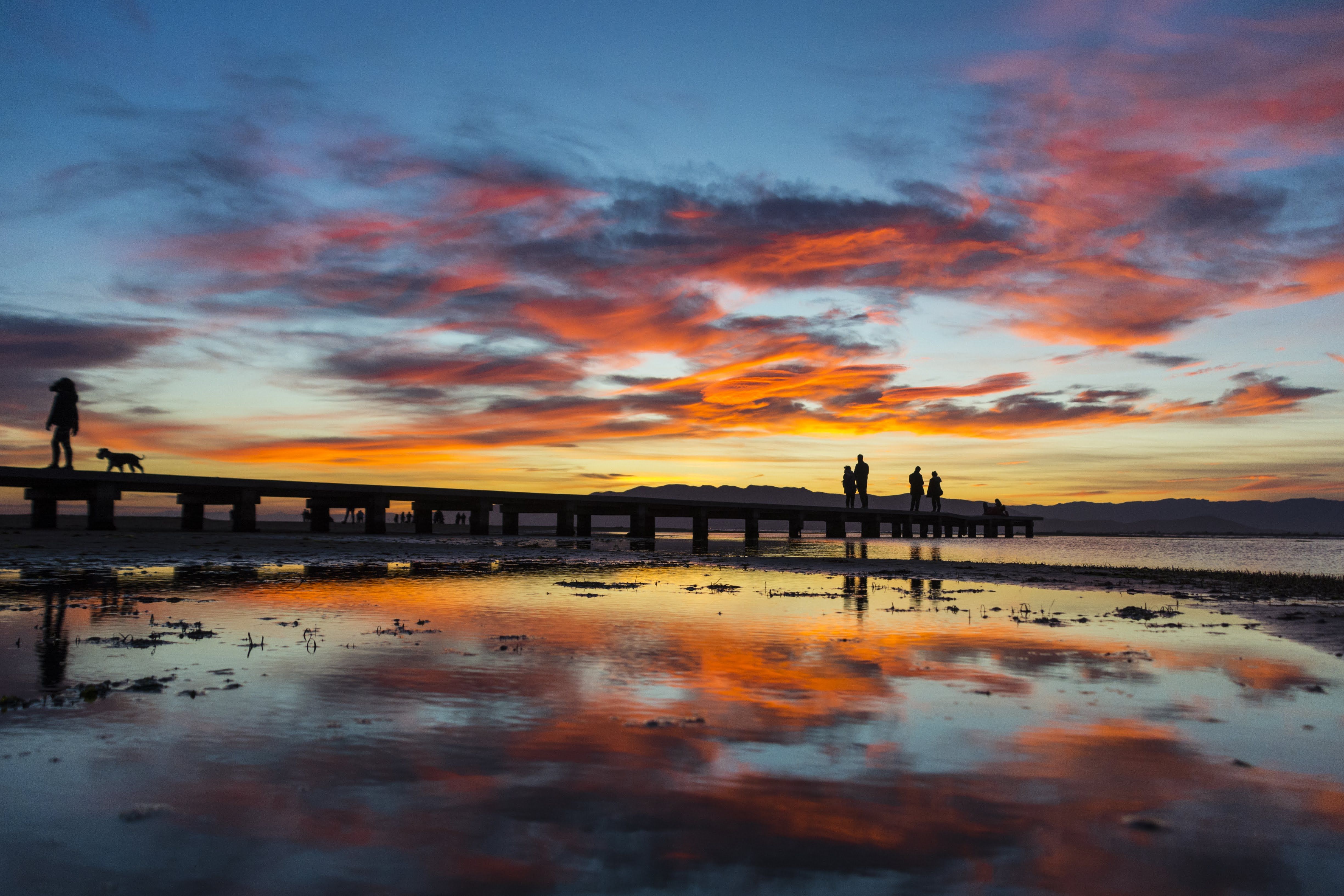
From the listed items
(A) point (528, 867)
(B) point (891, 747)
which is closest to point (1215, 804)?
(B) point (891, 747)

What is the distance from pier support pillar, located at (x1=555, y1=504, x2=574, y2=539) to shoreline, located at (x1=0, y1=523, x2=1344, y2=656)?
14.7 metres

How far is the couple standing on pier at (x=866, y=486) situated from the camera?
59.4m

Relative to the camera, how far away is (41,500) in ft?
89.2

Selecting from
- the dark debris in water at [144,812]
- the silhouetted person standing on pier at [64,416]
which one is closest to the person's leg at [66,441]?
the silhouetted person standing on pier at [64,416]

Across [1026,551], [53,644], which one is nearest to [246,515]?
[53,644]

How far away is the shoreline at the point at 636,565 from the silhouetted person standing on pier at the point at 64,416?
272cm

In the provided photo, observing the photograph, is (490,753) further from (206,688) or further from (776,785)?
(206,688)

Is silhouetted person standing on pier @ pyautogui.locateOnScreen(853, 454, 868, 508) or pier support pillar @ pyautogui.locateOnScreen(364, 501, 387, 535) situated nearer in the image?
pier support pillar @ pyautogui.locateOnScreen(364, 501, 387, 535)

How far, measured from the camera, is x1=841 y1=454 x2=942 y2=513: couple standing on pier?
5938 cm

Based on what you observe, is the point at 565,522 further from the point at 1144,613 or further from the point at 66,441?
the point at 1144,613

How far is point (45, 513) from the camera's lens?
2739 cm

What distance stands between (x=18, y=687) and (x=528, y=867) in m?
5.23

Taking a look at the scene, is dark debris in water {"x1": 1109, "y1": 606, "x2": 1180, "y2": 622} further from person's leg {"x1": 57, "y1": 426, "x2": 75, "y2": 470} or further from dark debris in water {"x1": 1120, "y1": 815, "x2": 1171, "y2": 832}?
person's leg {"x1": 57, "y1": 426, "x2": 75, "y2": 470}

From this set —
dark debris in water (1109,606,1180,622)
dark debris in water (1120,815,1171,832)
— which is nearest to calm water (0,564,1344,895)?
dark debris in water (1120,815,1171,832)
